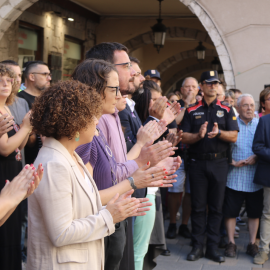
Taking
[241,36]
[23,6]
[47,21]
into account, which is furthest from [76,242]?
[47,21]

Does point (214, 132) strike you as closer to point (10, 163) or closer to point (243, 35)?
point (10, 163)

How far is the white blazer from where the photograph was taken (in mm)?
1666

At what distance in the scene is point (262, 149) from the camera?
4.47 metres

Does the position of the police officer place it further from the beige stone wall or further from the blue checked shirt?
the beige stone wall

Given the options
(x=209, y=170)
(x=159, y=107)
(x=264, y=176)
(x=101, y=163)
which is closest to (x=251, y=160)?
(x=264, y=176)

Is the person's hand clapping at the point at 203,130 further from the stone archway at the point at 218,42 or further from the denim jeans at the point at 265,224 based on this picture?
the stone archway at the point at 218,42

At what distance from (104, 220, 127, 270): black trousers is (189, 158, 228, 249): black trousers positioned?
2554 millimetres

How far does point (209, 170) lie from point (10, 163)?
232cm

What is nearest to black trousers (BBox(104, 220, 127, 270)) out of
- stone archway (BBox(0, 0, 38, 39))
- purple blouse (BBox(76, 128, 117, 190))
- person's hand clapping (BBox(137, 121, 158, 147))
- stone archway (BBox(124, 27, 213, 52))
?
purple blouse (BBox(76, 128, 117, 190))

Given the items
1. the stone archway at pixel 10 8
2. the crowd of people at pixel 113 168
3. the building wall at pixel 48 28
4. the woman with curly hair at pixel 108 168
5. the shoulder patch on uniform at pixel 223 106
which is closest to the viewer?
the crowd of people at pixel 113 168

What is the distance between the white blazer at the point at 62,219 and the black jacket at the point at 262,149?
3.12 meters

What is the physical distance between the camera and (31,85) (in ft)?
15.2

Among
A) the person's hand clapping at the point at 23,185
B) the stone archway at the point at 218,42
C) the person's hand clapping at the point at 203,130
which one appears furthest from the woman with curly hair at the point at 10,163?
the stone archway at the point at 218,42

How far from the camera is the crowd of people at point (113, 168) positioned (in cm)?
172
